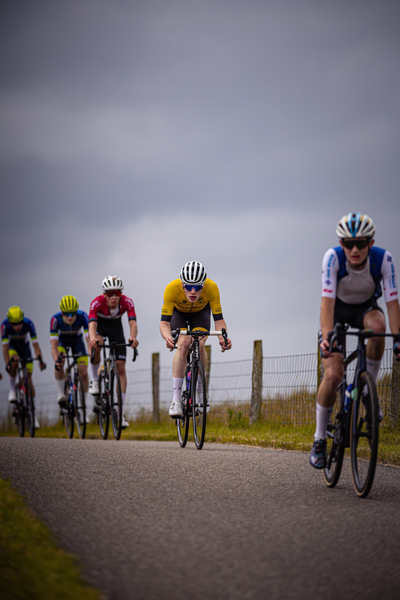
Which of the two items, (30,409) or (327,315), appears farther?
(30,409)

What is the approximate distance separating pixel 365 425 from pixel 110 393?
720cm

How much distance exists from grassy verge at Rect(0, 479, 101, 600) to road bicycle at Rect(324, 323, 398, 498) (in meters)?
2.50

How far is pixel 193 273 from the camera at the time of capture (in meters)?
9.06

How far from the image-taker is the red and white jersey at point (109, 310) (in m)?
12.2

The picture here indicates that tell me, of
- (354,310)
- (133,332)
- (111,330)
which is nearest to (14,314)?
(111,330)

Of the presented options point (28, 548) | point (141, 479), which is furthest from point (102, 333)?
point (28, 548)

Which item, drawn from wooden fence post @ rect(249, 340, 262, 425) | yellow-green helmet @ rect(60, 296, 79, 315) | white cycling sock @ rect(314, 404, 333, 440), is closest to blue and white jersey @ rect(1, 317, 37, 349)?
yellow-green helmet @ rect(60, 296, 79, 315)

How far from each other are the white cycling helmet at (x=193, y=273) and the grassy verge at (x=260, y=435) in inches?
111

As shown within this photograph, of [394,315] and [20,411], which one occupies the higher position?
[394,315]

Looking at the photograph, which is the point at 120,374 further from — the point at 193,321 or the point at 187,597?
the point at 187,597

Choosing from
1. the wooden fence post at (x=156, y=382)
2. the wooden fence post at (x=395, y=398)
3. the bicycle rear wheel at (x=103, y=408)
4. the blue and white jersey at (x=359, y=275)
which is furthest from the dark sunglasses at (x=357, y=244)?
the wooden fence post at (x=156, y=382)

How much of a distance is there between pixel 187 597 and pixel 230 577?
328 mm

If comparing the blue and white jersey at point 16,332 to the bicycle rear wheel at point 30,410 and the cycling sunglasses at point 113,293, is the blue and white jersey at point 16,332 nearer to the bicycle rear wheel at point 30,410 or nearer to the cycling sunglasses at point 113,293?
the bicycle rear wheel at point 30,410

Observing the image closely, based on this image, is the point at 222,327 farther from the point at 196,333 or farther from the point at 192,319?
the point at 196,333
